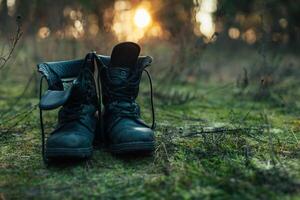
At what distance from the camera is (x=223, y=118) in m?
3.31

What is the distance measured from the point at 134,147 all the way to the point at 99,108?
0.34 m

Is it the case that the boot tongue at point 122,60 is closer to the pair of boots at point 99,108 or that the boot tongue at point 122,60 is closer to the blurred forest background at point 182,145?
the pair of boots at point 99,108

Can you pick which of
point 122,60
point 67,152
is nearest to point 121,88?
point 122,60

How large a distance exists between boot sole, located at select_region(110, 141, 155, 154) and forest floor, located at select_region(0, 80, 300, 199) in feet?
0.16

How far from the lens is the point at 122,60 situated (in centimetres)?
238

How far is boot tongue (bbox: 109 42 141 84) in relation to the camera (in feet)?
7.68

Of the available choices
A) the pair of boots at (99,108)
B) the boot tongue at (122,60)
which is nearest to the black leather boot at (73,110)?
the pair of boots at (99,108)

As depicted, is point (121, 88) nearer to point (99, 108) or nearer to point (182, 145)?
point (99, 108)

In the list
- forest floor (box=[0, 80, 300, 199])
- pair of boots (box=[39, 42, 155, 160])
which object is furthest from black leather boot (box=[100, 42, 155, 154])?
forest floor (box=[0, 80, 300, 199])

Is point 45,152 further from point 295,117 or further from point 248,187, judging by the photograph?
point 295,117

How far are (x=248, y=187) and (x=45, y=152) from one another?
3.29 ft

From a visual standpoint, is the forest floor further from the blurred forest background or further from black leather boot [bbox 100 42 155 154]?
black leather boot [bbox 100 42 155 154]

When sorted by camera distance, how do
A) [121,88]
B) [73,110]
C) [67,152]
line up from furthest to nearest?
1. [121,88]
2. [73,110]
3. [67,152]

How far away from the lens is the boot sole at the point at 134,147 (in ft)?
6.86
